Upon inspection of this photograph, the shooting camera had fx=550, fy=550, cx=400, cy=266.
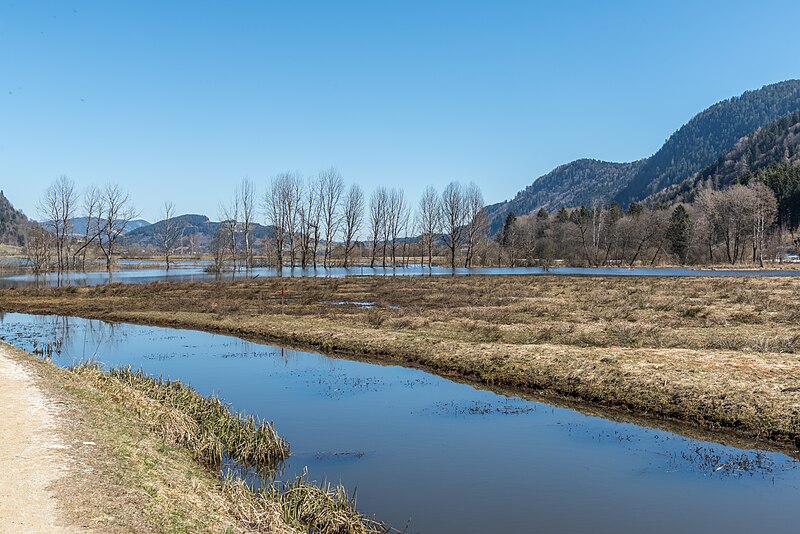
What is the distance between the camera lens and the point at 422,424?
13.9m

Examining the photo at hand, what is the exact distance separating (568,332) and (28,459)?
2039 centimetres

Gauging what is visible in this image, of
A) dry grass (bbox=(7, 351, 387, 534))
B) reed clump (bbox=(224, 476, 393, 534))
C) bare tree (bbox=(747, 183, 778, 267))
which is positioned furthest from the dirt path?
bare tree (bbox=(747, 183, 778, 267))

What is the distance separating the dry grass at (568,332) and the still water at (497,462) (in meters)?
1.77

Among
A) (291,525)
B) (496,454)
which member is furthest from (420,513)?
(496,454)

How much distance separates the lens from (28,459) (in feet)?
27.4

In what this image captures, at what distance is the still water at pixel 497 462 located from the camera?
878cm

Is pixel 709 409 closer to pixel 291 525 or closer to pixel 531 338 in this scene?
pixel 531 338

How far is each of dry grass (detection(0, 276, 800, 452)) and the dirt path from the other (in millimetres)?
12877

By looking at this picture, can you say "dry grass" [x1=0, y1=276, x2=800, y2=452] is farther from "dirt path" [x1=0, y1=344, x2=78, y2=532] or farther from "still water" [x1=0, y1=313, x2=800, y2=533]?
"dirt path" [x1=0, y1=344, x2=78, y2=532]

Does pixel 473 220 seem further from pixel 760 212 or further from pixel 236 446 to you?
pixel 236 446

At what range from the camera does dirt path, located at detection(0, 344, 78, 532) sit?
20.9 ft

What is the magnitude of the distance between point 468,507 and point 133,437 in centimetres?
636

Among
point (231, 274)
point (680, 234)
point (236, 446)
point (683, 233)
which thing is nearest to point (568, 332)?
point (236, 446)

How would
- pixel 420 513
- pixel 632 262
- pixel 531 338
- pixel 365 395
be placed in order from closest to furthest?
pixel 420 513 → pixel 365 395 → pixel 531 338 → pixel 632 262
